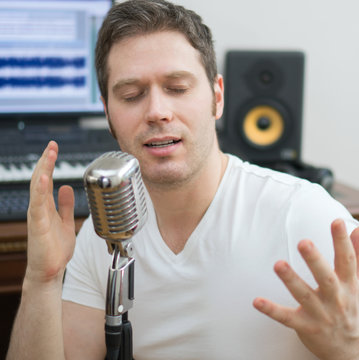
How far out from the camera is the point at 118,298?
2.74ft

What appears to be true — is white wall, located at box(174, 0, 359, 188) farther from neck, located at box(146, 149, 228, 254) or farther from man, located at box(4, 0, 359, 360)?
neck, located at box(146, 149, 228, 254)

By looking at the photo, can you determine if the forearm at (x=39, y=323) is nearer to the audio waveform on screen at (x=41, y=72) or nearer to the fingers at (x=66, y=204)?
the fingers at (x=66, y=204)

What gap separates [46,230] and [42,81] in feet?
3.94

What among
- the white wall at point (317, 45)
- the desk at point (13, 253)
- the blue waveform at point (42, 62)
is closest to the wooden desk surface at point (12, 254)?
the desk at point (13, 253)

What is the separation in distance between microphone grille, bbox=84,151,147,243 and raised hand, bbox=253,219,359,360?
219 millimetres

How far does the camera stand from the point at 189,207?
4.02 feet

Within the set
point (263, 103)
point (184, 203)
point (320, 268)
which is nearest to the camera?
point (320, 268)

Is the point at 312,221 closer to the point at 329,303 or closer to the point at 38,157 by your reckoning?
the point at 329,303

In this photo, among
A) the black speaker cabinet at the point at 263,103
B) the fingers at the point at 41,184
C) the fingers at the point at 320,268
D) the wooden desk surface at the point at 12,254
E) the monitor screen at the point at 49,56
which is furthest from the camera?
the black speaker cabinet at the point at 263,103

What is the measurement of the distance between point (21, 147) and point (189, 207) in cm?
93

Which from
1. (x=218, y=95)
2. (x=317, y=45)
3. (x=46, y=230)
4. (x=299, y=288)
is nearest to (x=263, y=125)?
(x=317, y=45)

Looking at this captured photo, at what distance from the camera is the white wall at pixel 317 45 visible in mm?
2260

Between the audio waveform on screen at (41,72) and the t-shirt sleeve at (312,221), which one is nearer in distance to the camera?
the t-shirt sleeve at (312,221)

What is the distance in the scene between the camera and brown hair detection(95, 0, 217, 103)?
1.16 meters
